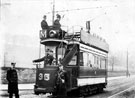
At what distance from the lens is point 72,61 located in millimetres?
13539

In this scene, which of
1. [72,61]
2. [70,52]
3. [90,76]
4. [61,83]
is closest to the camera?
[61,83]

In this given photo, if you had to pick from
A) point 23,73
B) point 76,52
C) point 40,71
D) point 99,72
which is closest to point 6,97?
point 40,71

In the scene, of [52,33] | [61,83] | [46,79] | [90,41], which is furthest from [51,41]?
[90,41]

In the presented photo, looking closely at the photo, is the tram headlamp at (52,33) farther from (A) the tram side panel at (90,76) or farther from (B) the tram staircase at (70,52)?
(A) the tram side panel at (90,76)

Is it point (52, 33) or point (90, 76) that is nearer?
point (52, 33)

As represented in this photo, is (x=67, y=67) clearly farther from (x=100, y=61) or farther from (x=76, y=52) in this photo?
(x=100, y=61)

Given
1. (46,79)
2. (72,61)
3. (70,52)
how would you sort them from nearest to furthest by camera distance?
(46,79) < (70,52) < (72,61)

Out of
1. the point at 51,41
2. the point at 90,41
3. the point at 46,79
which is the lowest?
the point at 46,79

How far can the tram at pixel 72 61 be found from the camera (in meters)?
12.0

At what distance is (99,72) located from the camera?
664 inches

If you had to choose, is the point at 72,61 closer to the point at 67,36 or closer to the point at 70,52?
the point at 70,52

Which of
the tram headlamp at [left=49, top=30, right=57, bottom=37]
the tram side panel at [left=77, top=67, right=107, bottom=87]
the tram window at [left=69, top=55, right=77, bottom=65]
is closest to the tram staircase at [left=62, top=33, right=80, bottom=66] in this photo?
the tram window at [left=69, top=55, right=77, bottom=65]

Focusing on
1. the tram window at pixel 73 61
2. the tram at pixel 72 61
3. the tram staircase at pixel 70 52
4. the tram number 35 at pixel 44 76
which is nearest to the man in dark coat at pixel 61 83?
the tram at pixel 72 61

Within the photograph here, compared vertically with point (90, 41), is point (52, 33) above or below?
above
